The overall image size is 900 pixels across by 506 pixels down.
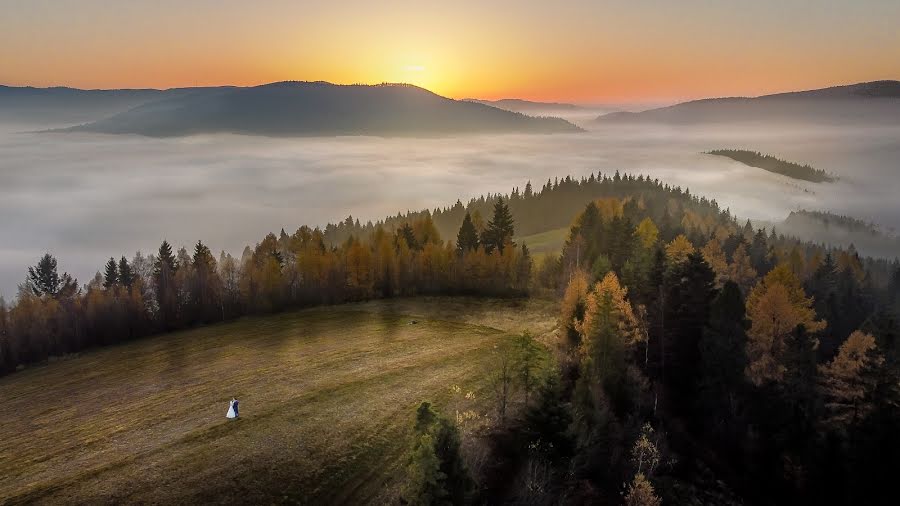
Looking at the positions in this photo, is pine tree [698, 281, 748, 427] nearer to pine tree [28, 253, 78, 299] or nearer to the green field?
the green field

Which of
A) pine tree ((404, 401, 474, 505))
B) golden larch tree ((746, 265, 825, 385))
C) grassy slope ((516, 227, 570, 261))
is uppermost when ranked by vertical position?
Result: pine tree ((404, 401, 474, 505))

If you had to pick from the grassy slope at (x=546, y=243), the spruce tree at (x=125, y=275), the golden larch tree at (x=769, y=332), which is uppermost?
the golden larch tree at (x=769, y=332)

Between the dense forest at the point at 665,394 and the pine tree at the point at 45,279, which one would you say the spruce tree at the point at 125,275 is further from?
the dense forest at the point at 665,394

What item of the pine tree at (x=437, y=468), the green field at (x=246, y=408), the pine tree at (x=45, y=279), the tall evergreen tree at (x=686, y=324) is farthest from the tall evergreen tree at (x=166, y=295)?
the tall evergreen tree at (x=686, y=324)

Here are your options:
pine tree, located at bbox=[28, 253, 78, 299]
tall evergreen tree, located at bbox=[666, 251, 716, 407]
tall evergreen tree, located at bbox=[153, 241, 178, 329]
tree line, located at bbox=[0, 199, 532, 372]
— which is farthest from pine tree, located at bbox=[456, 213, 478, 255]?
pine tree, located at bbox=[28, 253, 78, 299]

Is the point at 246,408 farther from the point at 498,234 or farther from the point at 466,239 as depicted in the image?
the point at 498,234

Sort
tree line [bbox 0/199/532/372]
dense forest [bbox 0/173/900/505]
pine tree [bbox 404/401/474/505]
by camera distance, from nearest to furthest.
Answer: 1. pine tree [bbox 404/401/474/505]
2. dense forest [bbox 0/173/900/505]
3. tree line [bbox 0/199/532/372]

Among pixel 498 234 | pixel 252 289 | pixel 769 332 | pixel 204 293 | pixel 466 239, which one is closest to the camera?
pixel 769 332

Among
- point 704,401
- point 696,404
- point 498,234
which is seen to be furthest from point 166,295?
point 704,401

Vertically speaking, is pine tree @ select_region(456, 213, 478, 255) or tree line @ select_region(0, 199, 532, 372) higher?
pine tree @ select_region(456, 213, 478, 255)
